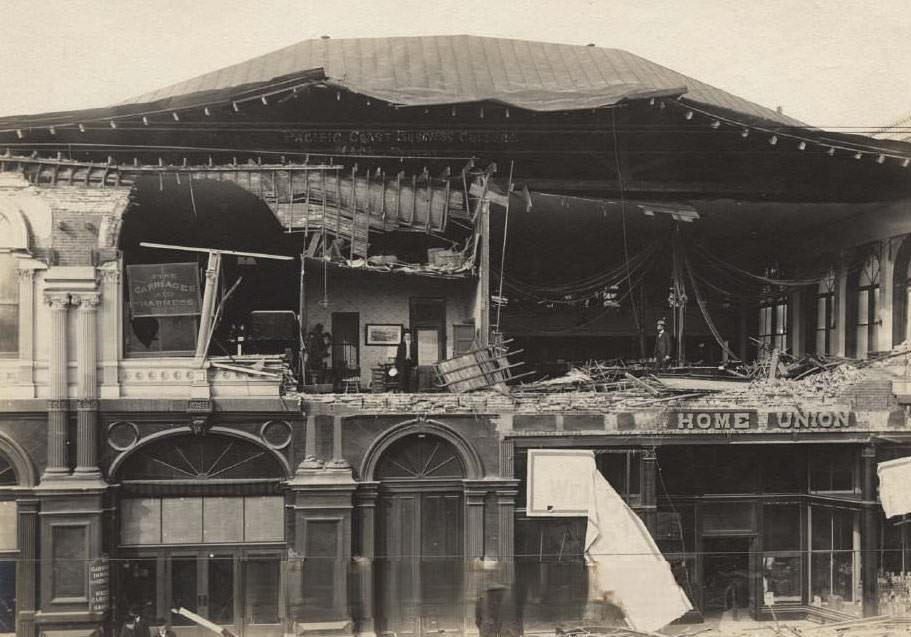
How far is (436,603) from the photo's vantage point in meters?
19.2

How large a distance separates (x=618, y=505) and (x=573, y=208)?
693 cm

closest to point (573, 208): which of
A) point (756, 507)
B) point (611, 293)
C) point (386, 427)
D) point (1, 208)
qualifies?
point (611, 293)

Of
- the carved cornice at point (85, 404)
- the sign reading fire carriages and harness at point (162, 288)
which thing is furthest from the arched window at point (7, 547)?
the sign reading fire carriages and harness at point (162, 288)

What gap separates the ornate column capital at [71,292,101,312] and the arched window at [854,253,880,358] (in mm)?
17873

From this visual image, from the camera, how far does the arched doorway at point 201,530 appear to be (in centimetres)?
1923

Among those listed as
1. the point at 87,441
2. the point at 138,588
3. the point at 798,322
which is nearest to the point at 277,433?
the point at 87,441

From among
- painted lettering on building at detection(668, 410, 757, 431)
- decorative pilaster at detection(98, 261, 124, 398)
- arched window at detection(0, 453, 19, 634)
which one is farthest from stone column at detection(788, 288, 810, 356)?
arched window at detection(0, 453, 19, 634)

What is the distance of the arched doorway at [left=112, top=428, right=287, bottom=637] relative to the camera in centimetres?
1923

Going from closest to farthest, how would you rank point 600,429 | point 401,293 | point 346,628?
point 346,628
point 600,429
point 401,293

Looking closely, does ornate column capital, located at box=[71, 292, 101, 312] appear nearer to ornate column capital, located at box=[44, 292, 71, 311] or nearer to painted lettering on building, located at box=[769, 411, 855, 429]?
ornate column capital, located at box=[44, 292, 71, 311]

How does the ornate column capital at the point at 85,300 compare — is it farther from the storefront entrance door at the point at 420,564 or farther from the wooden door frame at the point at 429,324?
the wooden door frame at the point at 429,324

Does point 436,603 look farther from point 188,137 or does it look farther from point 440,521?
point 188,137

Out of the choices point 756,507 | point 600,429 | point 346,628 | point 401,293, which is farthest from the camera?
point 401,293

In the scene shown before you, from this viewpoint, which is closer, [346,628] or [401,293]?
[346,628]
